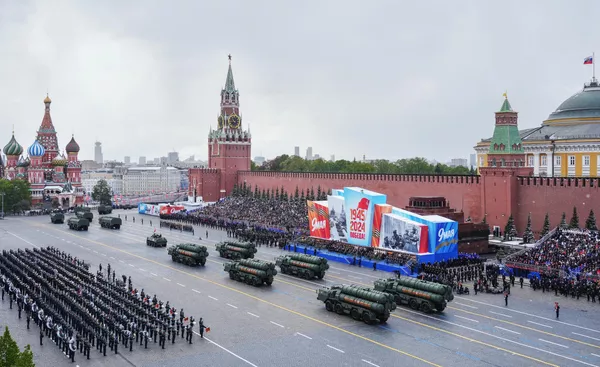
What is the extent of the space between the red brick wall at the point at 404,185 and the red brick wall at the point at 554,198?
352 centimetres

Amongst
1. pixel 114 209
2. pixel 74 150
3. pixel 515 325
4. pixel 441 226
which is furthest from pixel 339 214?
pixel 74 150

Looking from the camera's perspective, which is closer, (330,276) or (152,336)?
(152,336)

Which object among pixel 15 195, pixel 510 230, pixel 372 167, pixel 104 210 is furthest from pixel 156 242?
pixel 372 167

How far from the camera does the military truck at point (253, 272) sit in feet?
97.2

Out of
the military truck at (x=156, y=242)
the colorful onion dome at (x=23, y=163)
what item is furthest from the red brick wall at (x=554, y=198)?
the colorful onion dome at (x=23, y=163)

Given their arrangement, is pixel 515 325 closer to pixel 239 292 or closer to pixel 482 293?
pixel 482 293

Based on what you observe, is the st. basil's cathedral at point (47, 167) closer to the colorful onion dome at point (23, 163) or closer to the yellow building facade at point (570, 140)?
the colorful onion dome at point (23, 163)

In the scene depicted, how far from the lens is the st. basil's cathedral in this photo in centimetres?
8950

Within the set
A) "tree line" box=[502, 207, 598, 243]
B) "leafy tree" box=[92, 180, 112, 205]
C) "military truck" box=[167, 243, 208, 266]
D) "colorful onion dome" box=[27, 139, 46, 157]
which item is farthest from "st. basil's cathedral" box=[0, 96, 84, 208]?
"tree line" box=[502, 207, 598, 243]

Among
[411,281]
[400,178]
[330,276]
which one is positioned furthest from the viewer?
[400,178]

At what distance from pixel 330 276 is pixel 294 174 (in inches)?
1456

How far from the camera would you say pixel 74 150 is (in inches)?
3745

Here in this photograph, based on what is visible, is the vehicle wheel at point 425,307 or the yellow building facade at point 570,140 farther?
the yellow building facade at point 570,140

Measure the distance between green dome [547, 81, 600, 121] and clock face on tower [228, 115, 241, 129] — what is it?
42321mm
